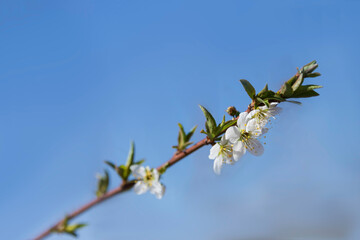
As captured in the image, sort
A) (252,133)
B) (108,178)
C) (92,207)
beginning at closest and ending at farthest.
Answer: (92,207) < (108,178) < (252,133)

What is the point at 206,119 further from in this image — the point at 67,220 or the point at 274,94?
the point at 67,220

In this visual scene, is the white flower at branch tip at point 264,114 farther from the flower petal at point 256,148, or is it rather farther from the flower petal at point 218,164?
the flower petal at point 218,164

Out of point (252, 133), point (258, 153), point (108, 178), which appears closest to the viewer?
point (108, 178)

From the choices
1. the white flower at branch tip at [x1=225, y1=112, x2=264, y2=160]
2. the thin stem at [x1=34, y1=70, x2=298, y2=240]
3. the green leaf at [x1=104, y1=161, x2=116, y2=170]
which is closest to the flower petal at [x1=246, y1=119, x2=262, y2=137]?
the white flower at branch tip at [x1=225, y1=112, x2=264, y2=160]

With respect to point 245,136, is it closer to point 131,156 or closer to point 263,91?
point 263,91

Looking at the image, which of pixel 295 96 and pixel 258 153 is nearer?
pixel 295 96

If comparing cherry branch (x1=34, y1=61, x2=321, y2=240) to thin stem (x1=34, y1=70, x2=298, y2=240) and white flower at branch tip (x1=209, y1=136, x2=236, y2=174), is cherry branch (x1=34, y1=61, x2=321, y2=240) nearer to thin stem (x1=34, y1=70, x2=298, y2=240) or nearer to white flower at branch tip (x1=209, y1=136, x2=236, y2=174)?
thin stem (x1=34, y1=70, x2=298, y2=240)

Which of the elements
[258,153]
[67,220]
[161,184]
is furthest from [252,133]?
[67,220]

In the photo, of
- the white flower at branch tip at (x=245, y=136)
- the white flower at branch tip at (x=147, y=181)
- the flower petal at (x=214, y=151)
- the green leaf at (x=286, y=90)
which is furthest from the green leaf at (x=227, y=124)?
the white flower at branch tip at (x=147, y=181)
